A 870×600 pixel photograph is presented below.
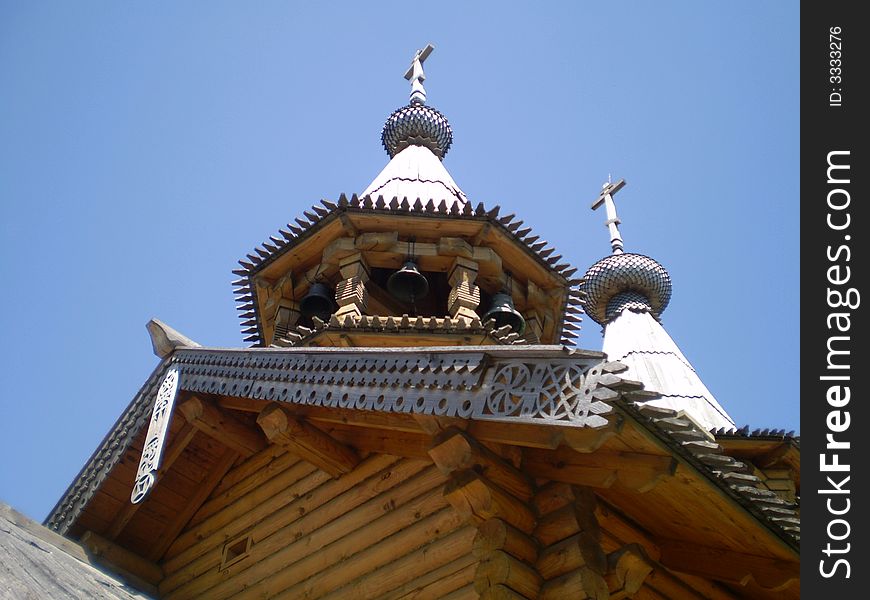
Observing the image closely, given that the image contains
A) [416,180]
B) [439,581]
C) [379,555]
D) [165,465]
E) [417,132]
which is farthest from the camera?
[417,132]

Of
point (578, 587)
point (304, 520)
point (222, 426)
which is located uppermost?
point (222, 426)

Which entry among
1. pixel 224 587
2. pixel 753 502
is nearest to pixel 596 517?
pixel 753 502

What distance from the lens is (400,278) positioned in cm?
916

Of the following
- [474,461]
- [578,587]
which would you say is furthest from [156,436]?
[578,587]

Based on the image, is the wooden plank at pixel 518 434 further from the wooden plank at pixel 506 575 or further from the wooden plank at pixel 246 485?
the wooden plank at pixel 246 485

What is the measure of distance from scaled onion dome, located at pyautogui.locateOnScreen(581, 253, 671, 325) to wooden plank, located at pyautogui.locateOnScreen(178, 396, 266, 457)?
401 inches

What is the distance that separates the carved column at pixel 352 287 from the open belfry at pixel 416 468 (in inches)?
1.0

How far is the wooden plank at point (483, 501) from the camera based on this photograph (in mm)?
4711

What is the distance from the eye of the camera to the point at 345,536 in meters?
5.72

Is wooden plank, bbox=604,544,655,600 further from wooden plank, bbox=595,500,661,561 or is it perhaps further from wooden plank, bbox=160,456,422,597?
wooden plank, bbox=160,456,422,597

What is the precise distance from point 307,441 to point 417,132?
27.3 ft

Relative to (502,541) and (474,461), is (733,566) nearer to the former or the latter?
(502,541)

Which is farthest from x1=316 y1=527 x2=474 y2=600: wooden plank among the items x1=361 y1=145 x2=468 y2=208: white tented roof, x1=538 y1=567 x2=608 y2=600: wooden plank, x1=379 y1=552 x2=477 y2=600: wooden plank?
x1=361 y1=145 x2=468 y2=208: white tented roof

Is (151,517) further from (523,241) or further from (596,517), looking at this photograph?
(523,241)
